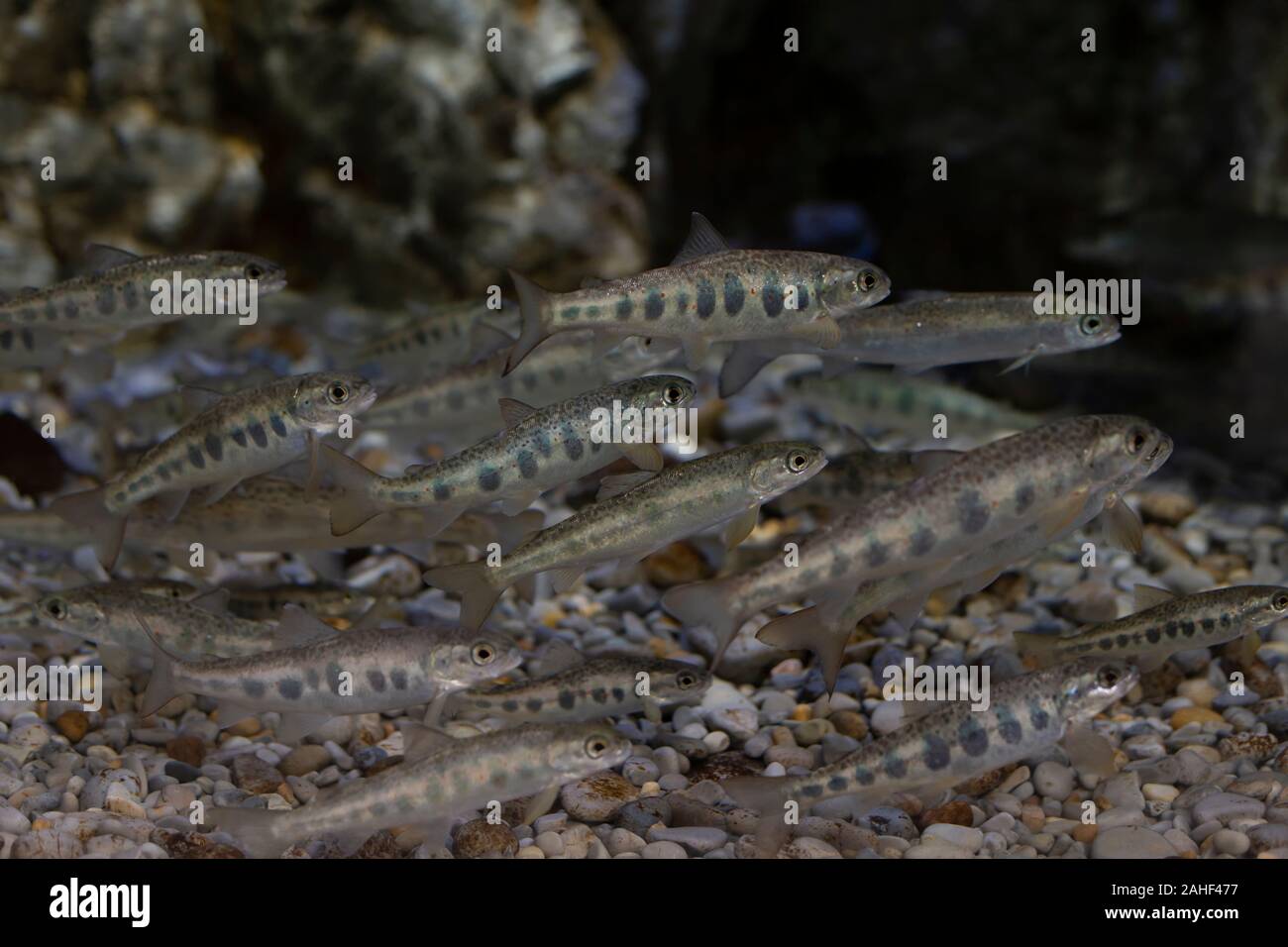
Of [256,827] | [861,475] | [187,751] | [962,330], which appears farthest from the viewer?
[861,475]

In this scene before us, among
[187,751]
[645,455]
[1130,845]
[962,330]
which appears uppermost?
[962,330]

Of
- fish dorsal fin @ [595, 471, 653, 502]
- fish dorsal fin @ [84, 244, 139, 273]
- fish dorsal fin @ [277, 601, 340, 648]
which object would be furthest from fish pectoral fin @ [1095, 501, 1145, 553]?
fish dorsal fin @ [84, 244, 139, 273]

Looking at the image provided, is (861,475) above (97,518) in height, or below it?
above

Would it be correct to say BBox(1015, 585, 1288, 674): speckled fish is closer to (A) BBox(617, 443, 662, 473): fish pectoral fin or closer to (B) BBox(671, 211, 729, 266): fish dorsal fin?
(A) BBox(617, 443, 662, 473): fish pectoral fin

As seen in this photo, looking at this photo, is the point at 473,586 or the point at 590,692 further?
the point at 590,692

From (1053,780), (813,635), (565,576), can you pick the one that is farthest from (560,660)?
(1053,780)

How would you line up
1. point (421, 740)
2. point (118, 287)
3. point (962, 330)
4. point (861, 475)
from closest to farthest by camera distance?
point (421, 740)
point (118, 287)
point (962, 330)
point (861, 475)

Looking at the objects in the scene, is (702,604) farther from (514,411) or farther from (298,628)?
(298,628)

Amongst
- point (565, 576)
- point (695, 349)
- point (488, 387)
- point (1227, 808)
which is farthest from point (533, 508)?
point (1227, 808)
